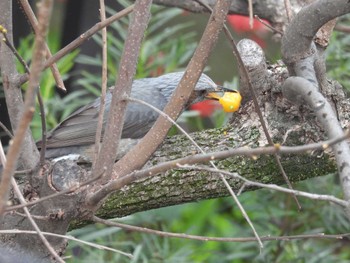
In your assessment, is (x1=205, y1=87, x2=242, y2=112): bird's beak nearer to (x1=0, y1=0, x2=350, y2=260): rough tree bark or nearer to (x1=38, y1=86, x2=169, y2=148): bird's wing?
(x1=0, y1=0, x2=350, y2=260): rough tree bark

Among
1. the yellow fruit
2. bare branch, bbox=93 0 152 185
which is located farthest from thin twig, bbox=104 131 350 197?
the yellow fruit

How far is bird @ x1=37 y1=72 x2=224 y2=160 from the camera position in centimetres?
Result: 316

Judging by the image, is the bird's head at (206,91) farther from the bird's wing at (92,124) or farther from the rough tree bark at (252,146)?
the rough tree bark at (252,146)

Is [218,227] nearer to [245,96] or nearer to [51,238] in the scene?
[245,96]

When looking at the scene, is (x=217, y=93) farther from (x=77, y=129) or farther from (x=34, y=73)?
(x=34, y=73)

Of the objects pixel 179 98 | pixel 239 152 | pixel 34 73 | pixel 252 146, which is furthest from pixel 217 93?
pixel 34 73

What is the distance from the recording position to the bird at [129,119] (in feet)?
10.4

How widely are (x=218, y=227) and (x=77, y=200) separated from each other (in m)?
2.48

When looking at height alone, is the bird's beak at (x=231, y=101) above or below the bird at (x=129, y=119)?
above

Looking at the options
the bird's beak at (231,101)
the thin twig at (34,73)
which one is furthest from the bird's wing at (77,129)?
the thin twig at (34,73)

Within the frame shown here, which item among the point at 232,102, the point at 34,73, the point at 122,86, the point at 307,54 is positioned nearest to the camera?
the point at 34,73

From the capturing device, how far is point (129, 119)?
10.6 feet

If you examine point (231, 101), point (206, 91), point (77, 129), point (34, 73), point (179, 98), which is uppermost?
point (34, 73)

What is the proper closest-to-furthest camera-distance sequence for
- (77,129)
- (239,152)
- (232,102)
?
(239,152)
(232,102)
(77,129)
